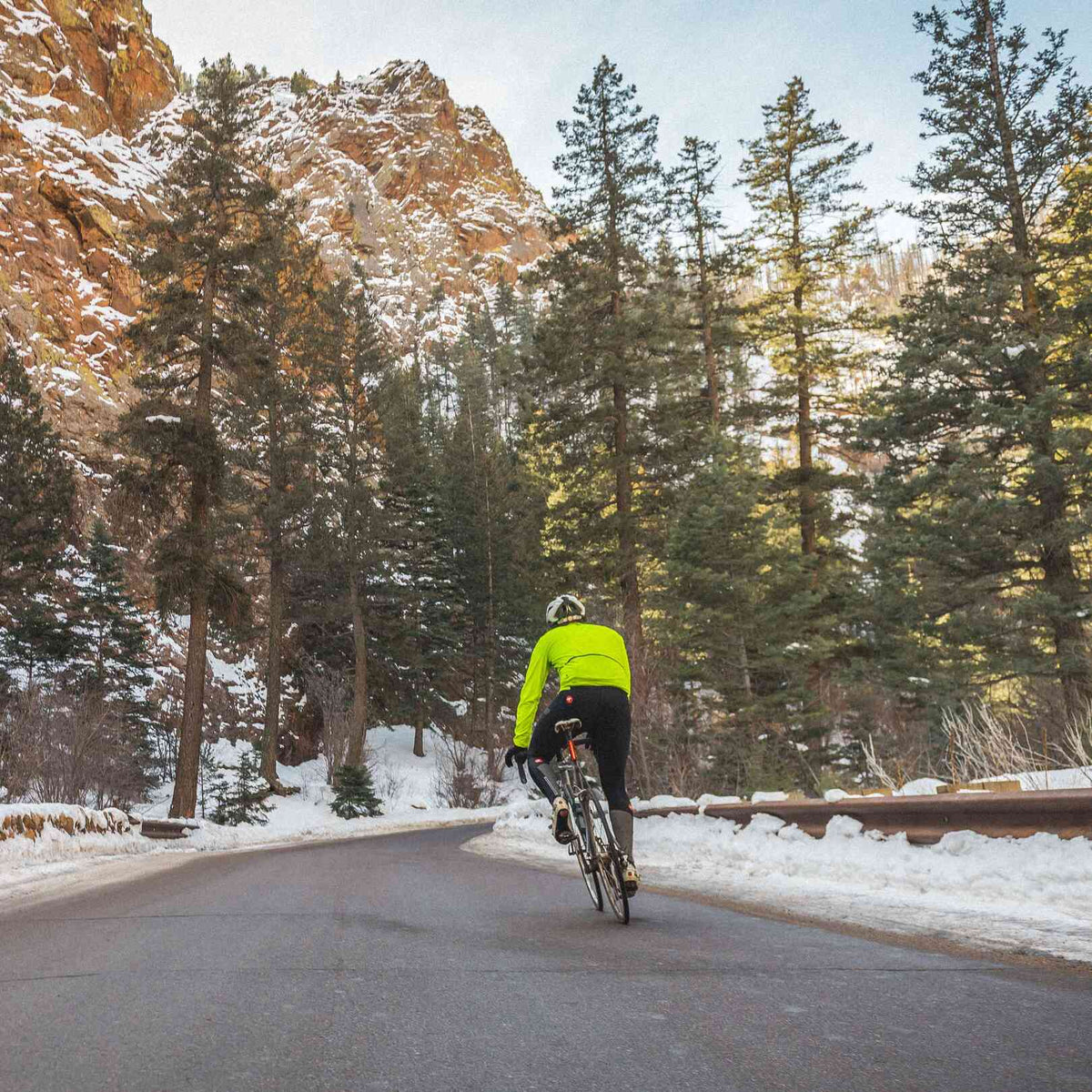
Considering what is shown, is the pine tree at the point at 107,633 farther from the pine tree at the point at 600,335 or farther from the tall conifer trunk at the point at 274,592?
the pine tree at the point at 600,335

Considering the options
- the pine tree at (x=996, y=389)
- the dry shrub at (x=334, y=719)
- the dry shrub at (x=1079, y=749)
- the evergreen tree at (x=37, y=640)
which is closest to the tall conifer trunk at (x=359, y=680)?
the dry shrub at (x=334, y=719)

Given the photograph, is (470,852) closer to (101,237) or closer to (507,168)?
(101,237)

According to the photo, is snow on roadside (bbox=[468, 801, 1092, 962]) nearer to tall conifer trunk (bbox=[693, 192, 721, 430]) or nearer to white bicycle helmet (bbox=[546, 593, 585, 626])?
white bicycle helmet (bbox=[546, 593, 585, 626])

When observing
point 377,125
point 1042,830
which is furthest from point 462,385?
point 377,125

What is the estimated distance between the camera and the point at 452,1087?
252 centimetres

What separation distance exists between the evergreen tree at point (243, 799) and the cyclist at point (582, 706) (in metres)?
20.9

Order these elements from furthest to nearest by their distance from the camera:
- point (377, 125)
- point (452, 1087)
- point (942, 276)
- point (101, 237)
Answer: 1. point (377, 125)
2. point (101, 237)
3. point (942, 276)
4. point (452, 1087)

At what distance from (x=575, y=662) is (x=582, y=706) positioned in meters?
0.29

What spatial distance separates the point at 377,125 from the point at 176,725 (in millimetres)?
147103

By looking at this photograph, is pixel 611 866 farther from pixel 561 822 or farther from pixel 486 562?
pixel 486 562

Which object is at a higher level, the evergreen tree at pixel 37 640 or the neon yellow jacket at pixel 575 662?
the evergreen tree at pixel 37 640

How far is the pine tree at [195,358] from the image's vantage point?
21625 millimetres

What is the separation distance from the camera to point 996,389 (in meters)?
21.7

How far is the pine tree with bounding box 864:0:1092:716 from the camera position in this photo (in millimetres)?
19672
